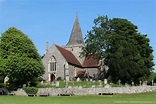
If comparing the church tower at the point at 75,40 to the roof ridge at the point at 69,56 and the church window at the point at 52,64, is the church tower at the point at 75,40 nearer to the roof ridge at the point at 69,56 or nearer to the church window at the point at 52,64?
the roof ridge at the point at 69,56

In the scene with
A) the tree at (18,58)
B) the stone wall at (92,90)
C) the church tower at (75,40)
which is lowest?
the stone wall at (92,90)

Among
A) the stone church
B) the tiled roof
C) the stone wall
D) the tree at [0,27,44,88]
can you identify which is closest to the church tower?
the stone church

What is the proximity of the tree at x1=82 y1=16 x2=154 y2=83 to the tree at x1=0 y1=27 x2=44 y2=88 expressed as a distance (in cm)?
1313

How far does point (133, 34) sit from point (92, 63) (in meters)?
17.5

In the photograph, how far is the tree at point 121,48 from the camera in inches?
1850

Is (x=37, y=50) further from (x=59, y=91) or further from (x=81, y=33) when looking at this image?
(x=81, y=33)

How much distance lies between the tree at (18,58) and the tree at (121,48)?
1313cm

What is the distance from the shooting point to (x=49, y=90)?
125 ft

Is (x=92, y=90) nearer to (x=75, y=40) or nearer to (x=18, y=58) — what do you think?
(x=18, y=58)

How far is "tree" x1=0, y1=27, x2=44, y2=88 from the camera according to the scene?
126ft

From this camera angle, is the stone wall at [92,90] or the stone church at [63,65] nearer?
the stone wall at [92,90]

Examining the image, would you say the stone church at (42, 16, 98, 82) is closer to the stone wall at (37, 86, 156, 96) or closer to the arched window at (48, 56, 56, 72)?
the arched window at (48, 56, 56, 72)

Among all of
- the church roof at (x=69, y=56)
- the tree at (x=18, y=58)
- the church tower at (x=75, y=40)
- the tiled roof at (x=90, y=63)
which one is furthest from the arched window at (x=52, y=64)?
the tree at (x=18, y=58)

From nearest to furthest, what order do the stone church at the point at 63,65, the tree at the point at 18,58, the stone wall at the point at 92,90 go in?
the stone wall at the point at 92,90, the tree at the point at 18,58, the stone church at the point at 63,65
